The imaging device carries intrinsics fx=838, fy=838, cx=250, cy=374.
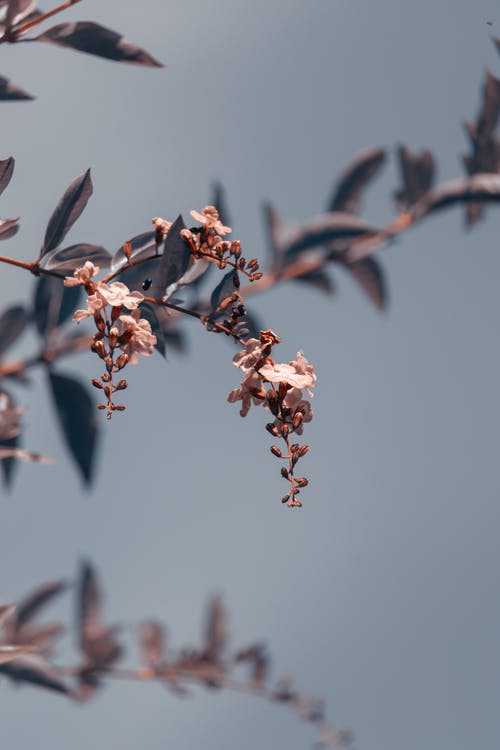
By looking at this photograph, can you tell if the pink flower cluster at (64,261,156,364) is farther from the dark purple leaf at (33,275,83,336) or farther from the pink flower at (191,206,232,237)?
the dark purple leaf at (33,275,83,336)

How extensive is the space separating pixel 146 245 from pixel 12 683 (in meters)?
1.25

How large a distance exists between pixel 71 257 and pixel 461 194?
1.42 meters

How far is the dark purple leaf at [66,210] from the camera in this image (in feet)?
5.88

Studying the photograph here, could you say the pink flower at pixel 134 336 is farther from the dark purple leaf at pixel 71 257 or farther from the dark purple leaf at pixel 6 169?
the dark purple leaf at pixel 6 169

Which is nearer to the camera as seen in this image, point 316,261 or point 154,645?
point 316,261

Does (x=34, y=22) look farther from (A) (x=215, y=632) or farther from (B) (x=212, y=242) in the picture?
(A) (x=215, y=632)

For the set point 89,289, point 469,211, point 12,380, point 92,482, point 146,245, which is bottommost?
point 92,482

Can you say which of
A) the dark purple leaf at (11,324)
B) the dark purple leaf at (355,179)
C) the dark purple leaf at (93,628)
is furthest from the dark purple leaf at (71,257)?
the dark purple leaf at (93,628)

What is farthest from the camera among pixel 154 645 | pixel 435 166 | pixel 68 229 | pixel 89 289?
pixel 154 645

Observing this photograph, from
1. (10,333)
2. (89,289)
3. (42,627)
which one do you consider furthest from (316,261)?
(42,627)

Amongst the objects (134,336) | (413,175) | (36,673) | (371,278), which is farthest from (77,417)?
(413,175)

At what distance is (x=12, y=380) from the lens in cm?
239

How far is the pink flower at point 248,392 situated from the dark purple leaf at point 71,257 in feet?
1.49

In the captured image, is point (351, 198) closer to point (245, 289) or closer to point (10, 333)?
point (245, 289)
